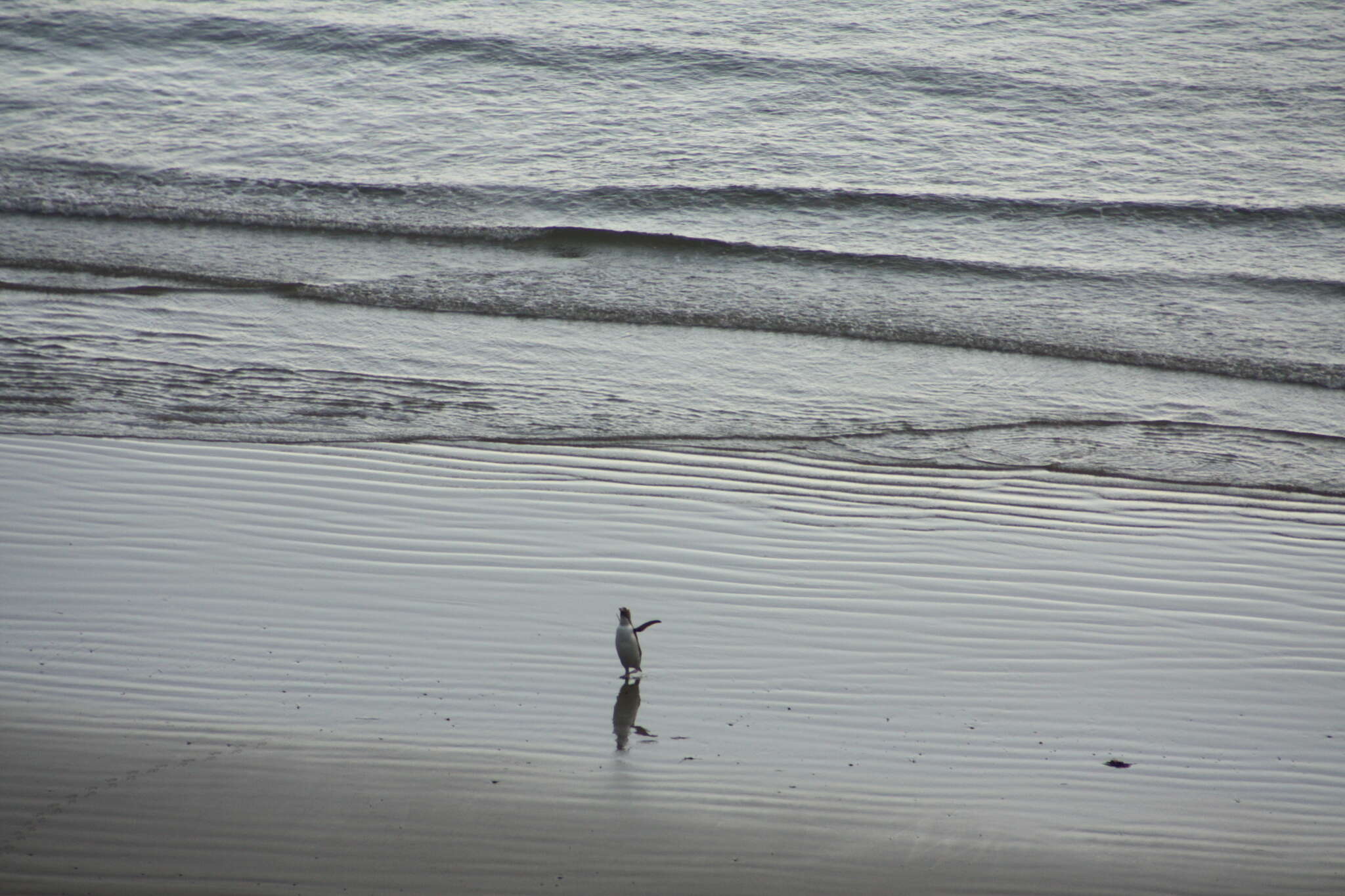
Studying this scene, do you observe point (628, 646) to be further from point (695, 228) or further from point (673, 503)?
point (695, 228)

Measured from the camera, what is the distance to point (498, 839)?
372 cm

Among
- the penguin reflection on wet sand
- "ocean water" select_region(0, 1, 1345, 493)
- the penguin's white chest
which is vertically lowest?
the penguin reflection on wet sand

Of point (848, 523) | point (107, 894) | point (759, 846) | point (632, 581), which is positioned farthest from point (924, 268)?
point (107, 894)

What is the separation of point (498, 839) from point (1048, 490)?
14.0 feet

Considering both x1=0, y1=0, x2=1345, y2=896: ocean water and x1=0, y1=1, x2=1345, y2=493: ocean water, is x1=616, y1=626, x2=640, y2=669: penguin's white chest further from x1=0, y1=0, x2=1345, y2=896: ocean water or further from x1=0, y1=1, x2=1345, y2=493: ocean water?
x1=0, y1=1, x2=1345, y2=493: ocean water

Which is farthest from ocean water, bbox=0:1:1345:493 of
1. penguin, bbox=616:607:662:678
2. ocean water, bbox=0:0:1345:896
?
penguin, bbox=616:607:662:678

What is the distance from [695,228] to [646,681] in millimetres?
8880

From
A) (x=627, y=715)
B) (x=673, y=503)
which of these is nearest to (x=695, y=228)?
(x=673, y=503)

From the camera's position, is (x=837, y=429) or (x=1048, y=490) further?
(x=837, y=429)

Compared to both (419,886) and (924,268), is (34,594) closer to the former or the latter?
(419,886)

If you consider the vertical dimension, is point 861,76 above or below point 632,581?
above

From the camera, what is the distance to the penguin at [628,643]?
4504mm

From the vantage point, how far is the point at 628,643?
450cm

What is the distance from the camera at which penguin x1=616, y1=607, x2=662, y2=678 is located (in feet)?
14.8
